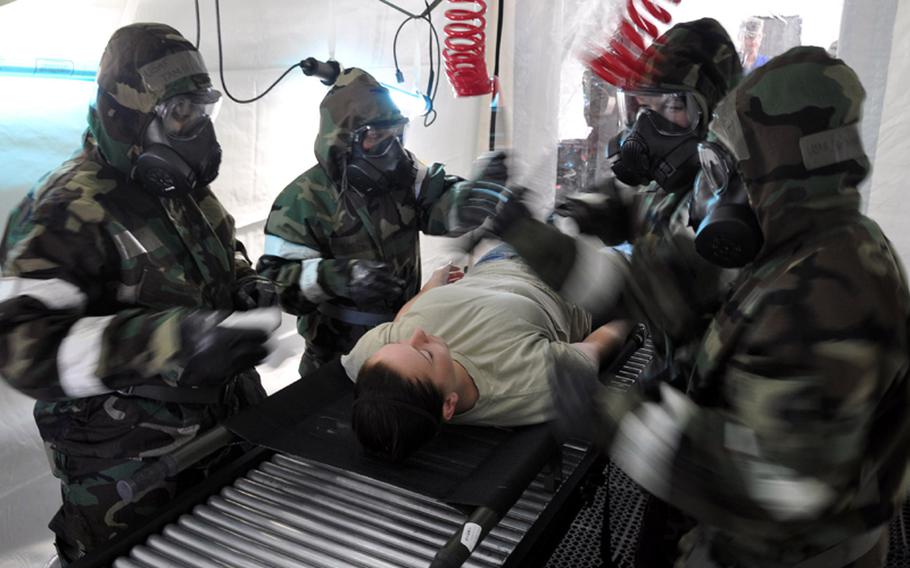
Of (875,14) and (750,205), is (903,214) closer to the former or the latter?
(875,14)

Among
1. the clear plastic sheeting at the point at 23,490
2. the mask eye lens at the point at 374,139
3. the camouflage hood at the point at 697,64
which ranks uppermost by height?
the camouflage hood at the point at 697,64

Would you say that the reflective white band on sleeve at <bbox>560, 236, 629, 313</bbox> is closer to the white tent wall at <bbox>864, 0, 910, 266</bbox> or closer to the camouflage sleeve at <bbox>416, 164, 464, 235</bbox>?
the camouflage sleeve at <bbox>416, 164, 464, 235</bbox>

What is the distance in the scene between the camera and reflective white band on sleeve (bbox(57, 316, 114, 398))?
4.20 feet

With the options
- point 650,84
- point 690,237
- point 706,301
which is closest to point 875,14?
→ point 650,84

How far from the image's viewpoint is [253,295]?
178 cm

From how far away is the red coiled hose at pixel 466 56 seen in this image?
3143mm

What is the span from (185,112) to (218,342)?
24.8 inches

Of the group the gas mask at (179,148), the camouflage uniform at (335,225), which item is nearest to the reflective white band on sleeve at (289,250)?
the camouflage uniform at (335,225)

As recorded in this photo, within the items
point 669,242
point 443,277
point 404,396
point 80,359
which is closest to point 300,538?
point 404,396

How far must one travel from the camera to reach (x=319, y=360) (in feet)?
8.09

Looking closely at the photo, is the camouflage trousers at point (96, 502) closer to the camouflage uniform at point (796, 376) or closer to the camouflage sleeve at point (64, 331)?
the camouflage sleeve at point (64, 331)

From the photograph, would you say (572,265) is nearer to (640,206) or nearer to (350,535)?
(640,206)

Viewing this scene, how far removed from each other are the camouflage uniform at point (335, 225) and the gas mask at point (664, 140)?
2.42ft

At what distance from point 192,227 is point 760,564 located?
4.81ft
